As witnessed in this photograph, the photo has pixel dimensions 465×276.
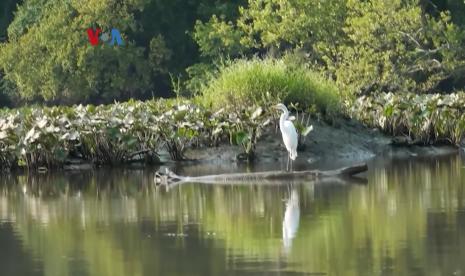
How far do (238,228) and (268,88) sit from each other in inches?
419

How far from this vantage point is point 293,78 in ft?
80.2

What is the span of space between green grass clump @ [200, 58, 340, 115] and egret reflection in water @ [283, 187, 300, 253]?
7.29 m

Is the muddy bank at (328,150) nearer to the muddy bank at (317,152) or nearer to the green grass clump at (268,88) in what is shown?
the muddy bank at (317,152)

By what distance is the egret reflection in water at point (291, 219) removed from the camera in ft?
41.2

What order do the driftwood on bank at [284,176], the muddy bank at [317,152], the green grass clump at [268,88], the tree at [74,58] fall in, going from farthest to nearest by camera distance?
the tree at [74,58], the green grass clump at [268,88], the muddy bank at [317,152], the driftwood on bank at [284,176]

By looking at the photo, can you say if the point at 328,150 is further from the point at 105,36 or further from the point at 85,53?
the point at 105,36

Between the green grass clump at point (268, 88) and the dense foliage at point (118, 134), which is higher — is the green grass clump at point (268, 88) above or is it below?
above

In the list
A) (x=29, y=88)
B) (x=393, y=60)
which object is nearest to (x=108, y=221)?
(x=393, y=60)

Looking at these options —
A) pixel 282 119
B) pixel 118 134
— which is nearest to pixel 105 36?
pixel 118 134

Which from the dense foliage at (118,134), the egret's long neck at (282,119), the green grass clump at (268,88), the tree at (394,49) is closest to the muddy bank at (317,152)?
the dense foliage at (118,134)

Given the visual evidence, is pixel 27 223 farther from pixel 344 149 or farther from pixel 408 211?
pixel 344 149

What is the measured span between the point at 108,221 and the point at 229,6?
121 feet

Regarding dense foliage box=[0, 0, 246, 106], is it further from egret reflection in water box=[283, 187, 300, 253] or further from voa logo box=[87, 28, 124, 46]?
egret reflection in water box=[283, 187, 300, 253]

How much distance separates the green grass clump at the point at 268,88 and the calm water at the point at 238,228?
4.94 m
